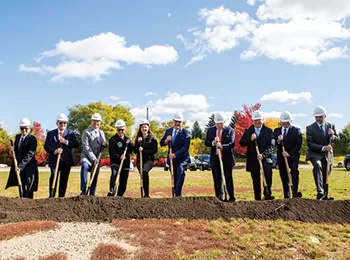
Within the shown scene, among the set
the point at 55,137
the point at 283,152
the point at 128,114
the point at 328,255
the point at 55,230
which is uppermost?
the point at 128,114

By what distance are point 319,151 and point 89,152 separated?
543cm

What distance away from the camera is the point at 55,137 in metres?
8.55

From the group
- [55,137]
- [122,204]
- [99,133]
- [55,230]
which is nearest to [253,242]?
[122,204]

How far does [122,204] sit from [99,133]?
2.19 metres

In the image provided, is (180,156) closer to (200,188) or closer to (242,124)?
(200,188)

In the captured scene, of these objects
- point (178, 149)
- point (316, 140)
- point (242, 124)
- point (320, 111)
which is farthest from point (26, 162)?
point (242, 124)

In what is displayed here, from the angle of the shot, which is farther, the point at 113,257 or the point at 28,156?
the point at 28,156

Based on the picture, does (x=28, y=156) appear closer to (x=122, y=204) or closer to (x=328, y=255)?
(x=122, y=204)

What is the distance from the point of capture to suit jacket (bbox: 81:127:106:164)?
27.3 feet

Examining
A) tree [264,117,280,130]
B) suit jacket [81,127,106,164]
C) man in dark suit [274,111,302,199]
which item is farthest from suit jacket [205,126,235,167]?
tree [264,117,280,130]

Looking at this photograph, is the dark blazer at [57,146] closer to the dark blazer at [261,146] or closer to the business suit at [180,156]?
the business suit at [180,156]

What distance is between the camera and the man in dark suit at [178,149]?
8391mm

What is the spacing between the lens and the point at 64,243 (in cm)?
542

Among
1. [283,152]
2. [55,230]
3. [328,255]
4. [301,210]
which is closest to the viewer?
[328,255]
